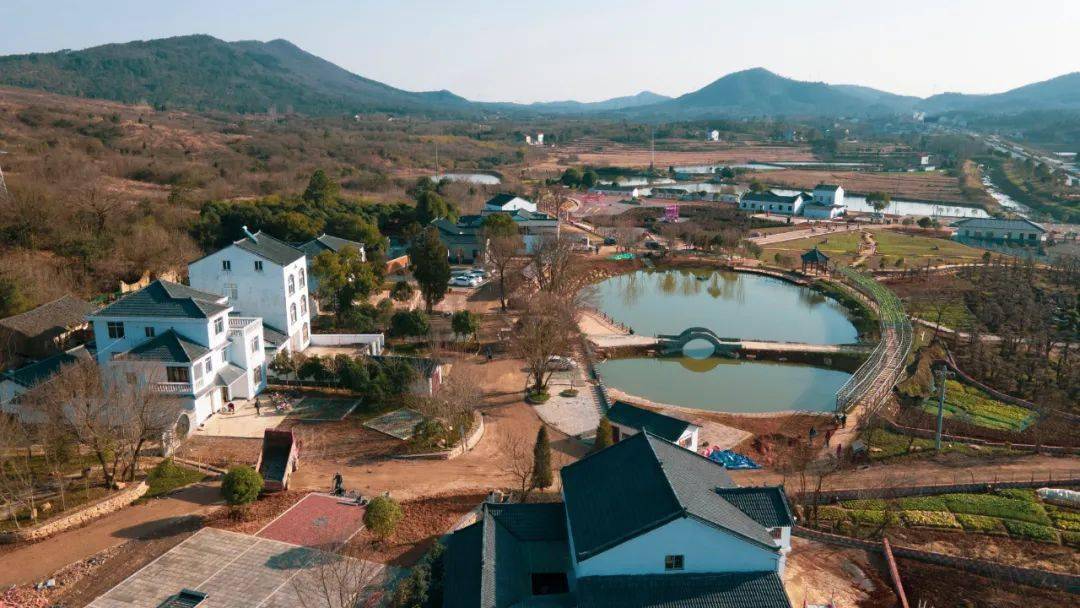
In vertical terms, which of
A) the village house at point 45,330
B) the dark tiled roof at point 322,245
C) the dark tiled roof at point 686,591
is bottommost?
the dark tiled roof at point 686,591

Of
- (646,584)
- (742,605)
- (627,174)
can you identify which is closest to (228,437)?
(646,584)

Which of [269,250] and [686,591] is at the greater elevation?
[269,250]

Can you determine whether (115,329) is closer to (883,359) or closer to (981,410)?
(883,359)

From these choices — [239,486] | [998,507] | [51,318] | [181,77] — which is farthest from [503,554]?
[181,77]

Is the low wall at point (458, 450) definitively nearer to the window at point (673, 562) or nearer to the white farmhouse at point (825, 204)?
the window at point (673, 562)

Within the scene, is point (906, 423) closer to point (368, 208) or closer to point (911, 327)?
point (911, 327)

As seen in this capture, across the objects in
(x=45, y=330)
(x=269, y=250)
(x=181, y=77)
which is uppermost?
(x=181, y=77)

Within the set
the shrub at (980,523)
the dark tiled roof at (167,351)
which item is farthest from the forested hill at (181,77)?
the shrub at (980,523)
